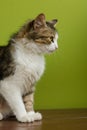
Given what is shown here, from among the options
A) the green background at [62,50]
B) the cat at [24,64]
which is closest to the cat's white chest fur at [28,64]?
the cat at [24,64]

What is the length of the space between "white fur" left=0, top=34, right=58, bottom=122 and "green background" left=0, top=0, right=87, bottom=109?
0.99 feet

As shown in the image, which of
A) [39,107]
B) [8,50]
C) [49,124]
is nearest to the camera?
[49,124]

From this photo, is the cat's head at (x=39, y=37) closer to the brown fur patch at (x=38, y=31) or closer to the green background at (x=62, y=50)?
the brown fur patch at (x=38, y=31)

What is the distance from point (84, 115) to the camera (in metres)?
1.18

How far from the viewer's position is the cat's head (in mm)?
1084

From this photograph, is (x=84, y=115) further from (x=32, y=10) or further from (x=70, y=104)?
(x=32, y=10)

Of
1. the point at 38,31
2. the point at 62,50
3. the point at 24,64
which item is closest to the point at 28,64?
the point at 24,64

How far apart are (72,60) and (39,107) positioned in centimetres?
31


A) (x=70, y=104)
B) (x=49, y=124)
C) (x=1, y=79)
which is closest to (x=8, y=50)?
(x=1, y=79)

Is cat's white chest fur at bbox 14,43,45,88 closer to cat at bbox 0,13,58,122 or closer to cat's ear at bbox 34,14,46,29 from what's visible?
cat at bbox 0,13,58,122

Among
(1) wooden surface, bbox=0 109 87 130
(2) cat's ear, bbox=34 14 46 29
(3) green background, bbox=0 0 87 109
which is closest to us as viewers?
(1) wooden surface, bbox=0 109 87 130

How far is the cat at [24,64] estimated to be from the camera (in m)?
1.05

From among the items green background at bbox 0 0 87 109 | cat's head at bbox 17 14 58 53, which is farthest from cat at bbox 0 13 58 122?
green background at bbox 0 0 87 109

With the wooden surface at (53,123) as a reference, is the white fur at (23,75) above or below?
above
